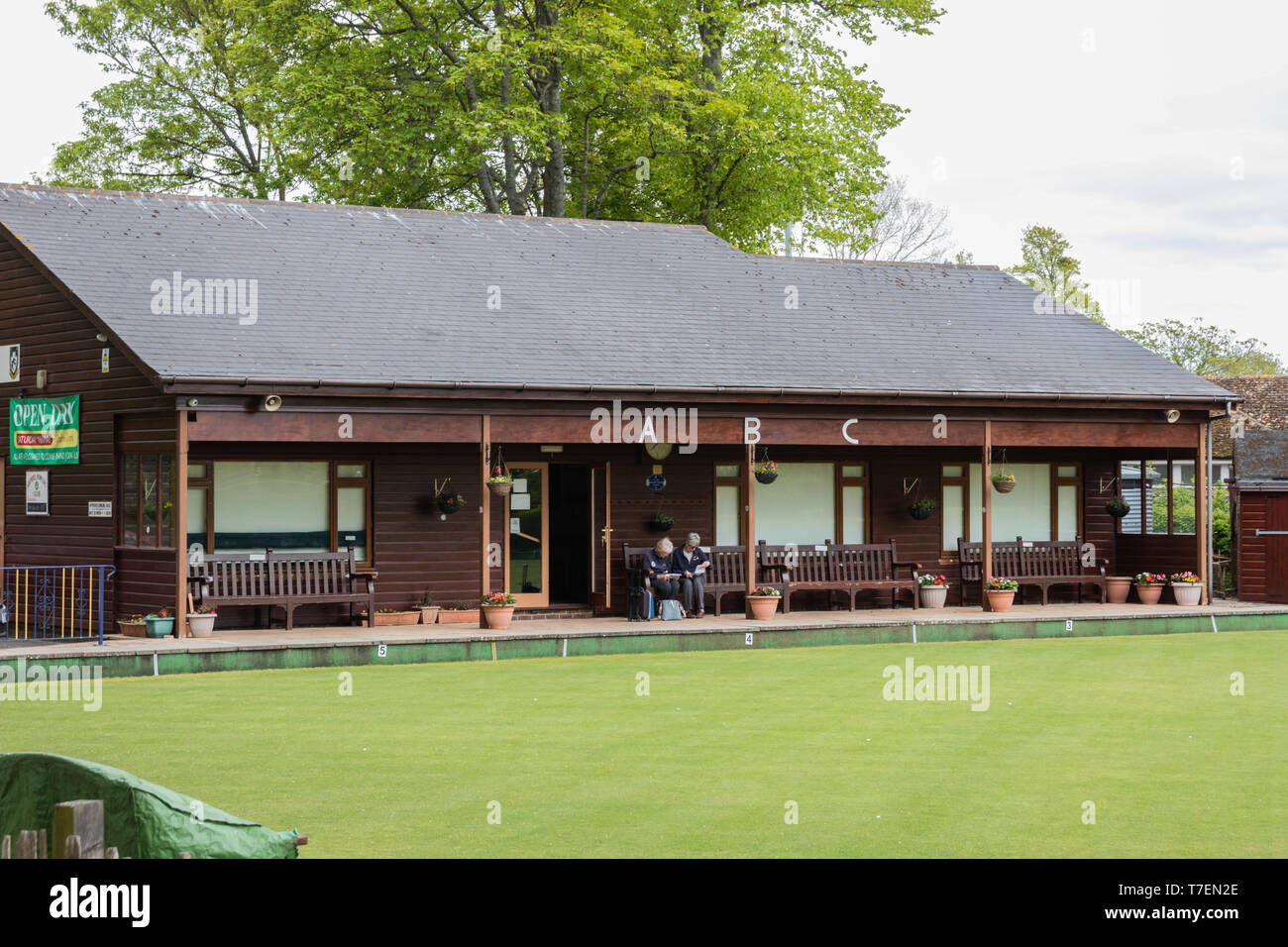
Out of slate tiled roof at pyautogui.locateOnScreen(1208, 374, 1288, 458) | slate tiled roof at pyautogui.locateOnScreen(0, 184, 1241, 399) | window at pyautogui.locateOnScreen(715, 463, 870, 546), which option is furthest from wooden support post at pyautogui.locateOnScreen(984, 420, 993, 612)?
slate tiled roof at pyautogui.locateOnScreen(1208, 374, 1288, 458)

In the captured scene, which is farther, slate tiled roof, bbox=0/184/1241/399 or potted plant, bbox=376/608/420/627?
potted plant, bbox=376/608/420/627

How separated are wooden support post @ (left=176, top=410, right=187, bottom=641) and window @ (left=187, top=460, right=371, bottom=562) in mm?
1272

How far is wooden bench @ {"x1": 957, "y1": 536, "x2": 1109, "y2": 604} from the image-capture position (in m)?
22.2

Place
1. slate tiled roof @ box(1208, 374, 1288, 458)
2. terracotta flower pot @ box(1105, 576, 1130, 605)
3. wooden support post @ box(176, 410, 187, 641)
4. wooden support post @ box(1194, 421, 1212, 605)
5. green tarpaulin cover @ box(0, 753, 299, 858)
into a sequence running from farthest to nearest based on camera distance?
1. slate tiled roof @ box(1208, 374, 1288, 458)
2. terracotta flower pot @ box(1105, 576, 1130, 605)
3. wooden support post @ box(1194, 421, 1212, 605)
4. wooden support post @ box(176, 410, 187, 641)
5. green tarpaulin cover @ box(0, 753, 299, 858)

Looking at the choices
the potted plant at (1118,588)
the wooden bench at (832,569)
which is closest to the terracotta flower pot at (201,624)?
the wooden bench at (832,569)

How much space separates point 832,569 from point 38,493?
1014 cm

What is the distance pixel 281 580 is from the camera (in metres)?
18.2

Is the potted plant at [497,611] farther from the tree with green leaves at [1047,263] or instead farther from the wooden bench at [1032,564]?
the tree with green leaves at [1047,263]

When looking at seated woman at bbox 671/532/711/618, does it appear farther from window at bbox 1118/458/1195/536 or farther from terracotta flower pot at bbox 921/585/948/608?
window at bbox 1118/458/1195/536

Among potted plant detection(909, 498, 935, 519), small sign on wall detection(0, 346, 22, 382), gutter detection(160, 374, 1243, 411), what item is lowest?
potted plant detection(909, 498, 935, 519)

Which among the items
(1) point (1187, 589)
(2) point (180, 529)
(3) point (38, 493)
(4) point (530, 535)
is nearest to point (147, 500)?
(2) point (180, 529)

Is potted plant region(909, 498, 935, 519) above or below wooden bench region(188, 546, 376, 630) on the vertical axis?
above
